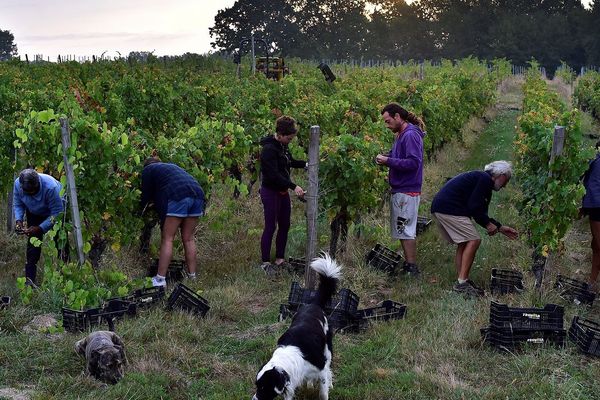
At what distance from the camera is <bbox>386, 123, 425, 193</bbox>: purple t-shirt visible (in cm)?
664

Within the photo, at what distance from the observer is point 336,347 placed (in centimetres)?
520

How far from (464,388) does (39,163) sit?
4079mm

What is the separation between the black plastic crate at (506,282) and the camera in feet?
21.2

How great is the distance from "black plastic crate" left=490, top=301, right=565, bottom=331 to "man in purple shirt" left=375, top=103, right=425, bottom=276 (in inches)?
73.0

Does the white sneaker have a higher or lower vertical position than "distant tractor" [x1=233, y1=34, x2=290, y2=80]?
lower

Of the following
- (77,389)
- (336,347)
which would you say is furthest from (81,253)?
(336,347)

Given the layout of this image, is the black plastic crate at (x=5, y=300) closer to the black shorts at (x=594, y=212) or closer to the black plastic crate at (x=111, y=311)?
the black plastic crate at (x=111, y=311)

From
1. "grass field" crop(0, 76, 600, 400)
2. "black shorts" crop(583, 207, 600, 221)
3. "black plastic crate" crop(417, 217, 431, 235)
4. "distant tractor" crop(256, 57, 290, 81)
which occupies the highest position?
"distant tractor" crop(256, 57, 290, 81)

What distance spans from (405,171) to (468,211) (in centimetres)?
76

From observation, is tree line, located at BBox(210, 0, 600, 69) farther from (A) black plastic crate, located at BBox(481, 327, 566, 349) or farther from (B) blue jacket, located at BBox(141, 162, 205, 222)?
(A) black plastic crate, located at BBox(481, 327, 566, 349)

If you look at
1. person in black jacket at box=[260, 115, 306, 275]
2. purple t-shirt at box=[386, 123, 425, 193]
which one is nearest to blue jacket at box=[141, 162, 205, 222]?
person in black jacket at box=[260, 115, 306, 275]

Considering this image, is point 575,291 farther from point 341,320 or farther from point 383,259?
point 341,320

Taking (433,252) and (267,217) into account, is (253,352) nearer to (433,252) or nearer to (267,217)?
(267,217)

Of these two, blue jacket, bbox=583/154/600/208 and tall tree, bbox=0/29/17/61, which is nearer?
blue jacket, bbox=583/154/600/208
